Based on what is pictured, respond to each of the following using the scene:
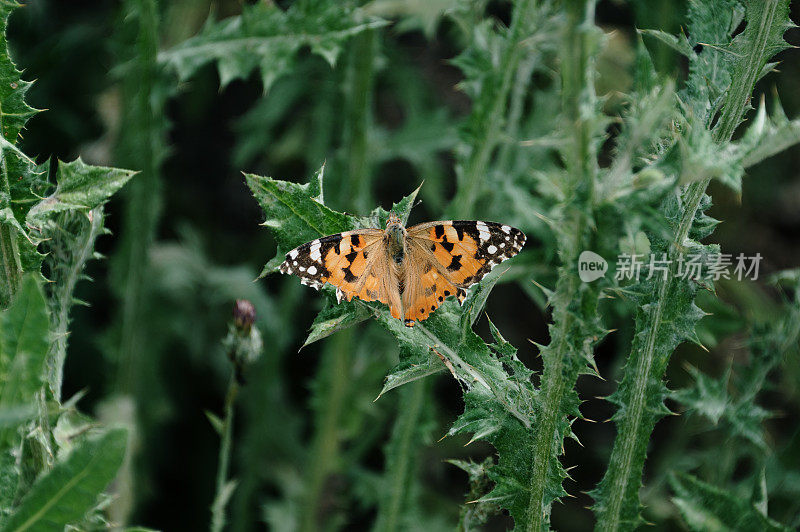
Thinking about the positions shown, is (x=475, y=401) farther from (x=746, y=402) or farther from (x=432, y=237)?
(x=746, y=402)

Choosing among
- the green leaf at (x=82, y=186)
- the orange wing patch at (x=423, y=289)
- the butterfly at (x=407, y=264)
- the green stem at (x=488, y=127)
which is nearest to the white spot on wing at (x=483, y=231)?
the butterfly at (x=407, y=264)

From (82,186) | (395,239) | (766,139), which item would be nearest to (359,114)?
(395,239)

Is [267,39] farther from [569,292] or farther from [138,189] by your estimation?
[569,292]

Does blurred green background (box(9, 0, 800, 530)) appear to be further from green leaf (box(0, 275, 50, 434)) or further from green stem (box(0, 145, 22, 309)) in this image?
green leaf (box(0, 275, 50, 434))

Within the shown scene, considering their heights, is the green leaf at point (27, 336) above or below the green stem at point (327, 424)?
above

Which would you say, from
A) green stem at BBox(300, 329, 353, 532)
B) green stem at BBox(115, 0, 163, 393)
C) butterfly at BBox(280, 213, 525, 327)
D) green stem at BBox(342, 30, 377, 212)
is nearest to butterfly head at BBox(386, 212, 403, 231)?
butterfly at BBox(280, 213, 525, 327)

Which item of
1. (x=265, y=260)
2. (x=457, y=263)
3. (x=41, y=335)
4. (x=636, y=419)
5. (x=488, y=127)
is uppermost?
(x=41, y=335)

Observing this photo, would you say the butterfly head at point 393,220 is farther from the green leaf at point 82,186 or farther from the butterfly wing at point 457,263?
the green leaf at point 82,186
